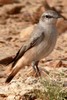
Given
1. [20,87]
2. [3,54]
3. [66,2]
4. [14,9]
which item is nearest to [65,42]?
[3,54]

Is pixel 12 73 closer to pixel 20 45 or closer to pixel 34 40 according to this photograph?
pixel 34 40

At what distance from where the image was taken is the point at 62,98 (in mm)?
8695

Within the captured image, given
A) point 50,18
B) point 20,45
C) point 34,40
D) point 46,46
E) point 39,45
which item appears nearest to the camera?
point 46,46

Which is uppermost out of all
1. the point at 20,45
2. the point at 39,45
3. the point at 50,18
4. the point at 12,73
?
the point at 50,18

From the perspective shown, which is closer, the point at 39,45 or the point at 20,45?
the point at 39,45

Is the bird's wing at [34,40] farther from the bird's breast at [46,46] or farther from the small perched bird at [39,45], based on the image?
the bird's breast at [46,46]

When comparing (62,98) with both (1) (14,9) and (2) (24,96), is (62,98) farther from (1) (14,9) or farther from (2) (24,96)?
(1) (14,9)

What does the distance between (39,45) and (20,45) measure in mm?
4336

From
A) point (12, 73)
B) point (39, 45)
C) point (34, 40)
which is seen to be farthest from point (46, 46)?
point (12, 73)

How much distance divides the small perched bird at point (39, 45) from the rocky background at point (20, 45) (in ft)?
0.81

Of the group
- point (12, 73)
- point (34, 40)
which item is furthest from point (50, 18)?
point (12, 73)

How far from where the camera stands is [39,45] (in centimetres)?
1105

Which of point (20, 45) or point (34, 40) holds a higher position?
point (34, 40)

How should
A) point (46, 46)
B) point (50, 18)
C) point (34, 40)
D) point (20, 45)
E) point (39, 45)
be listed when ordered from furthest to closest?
point (20, 45) < point (50, 18) < point (34, 40) < point (39, 45) < point (46, 46)
